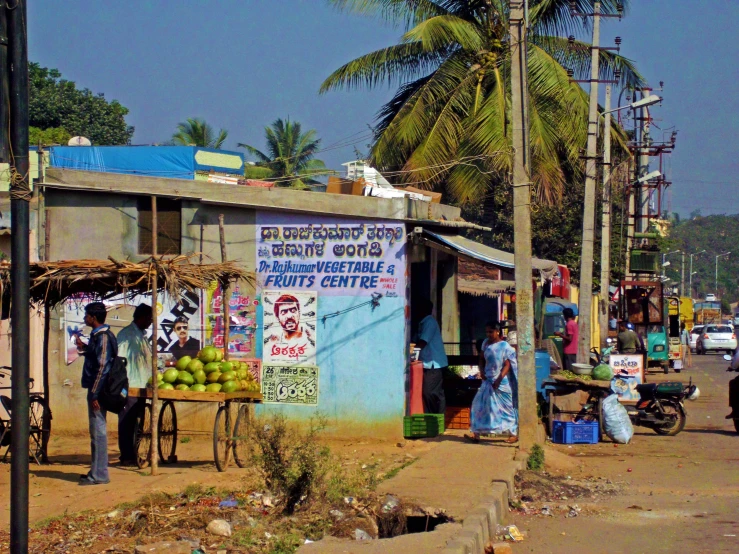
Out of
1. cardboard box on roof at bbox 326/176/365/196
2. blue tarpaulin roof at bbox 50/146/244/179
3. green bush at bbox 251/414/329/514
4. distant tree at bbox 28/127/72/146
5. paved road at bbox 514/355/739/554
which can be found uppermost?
distant tree at bbox 28/127/72/146

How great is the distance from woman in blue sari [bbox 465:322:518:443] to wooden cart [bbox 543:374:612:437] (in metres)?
1.54

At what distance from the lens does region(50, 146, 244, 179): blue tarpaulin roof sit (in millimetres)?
15539

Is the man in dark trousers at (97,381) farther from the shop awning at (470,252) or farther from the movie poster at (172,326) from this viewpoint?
the shop awning at (470,252)

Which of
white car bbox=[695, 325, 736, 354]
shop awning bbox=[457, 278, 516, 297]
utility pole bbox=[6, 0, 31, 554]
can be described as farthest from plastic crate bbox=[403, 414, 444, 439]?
white car bbox=[695, 325, 736, 354]

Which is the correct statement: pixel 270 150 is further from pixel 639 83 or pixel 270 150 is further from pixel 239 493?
pixel 239 493

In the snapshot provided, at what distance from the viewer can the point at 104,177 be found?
13242mm

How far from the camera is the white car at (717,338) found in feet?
166

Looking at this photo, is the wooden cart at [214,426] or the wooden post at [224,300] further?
the wooden post at [224,300]

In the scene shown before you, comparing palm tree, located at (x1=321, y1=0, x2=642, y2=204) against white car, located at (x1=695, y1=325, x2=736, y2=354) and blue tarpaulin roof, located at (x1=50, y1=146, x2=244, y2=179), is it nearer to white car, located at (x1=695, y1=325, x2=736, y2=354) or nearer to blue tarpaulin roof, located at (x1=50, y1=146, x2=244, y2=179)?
blue tarpaulin roof, located at (x1=50, y1=146, x2=244, y2=179)

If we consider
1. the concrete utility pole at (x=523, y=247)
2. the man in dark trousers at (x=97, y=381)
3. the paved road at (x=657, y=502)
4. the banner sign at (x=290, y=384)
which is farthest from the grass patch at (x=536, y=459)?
the man in dark trousers at (x=97, y=381)

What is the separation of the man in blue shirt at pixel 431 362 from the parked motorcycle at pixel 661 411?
148 inches

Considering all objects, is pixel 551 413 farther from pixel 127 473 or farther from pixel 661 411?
pixel 127 473

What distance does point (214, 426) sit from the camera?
10.1 metres

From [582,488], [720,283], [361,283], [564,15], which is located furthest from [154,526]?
[720,283]
